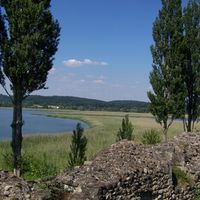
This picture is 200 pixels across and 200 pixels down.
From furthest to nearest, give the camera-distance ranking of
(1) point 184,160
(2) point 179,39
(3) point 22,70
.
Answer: (2) point 179,39 → (3) point 22,70 → (1) point 184,160

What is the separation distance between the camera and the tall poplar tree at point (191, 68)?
28156 millimetres

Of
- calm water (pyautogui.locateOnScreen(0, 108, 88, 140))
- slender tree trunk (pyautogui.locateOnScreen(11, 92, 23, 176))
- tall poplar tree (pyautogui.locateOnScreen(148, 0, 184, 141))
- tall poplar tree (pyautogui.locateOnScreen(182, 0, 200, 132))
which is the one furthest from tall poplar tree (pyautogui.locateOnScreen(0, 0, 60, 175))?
calm water (pyautogui.locateOnScreen(0, 108, 88, 140))

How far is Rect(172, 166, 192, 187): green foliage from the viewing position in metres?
12.0

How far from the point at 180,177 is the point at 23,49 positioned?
356 inches

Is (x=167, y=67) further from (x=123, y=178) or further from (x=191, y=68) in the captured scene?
(x=123, y=178)

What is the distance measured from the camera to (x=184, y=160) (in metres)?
12.7

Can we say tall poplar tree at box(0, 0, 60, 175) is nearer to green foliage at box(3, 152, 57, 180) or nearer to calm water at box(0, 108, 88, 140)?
green foliage at box(3, 152, 57, 180)

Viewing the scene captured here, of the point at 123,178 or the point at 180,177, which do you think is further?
the point at 180,177

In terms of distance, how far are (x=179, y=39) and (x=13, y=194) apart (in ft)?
70.0

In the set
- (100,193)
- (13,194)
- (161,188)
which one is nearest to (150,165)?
(161,188)

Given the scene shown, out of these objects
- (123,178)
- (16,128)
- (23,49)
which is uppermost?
(23,49)

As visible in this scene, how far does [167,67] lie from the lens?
27.3 meters

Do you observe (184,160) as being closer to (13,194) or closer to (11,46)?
(13,194)

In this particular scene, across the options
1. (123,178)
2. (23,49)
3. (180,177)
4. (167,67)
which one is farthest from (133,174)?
(167,67)
